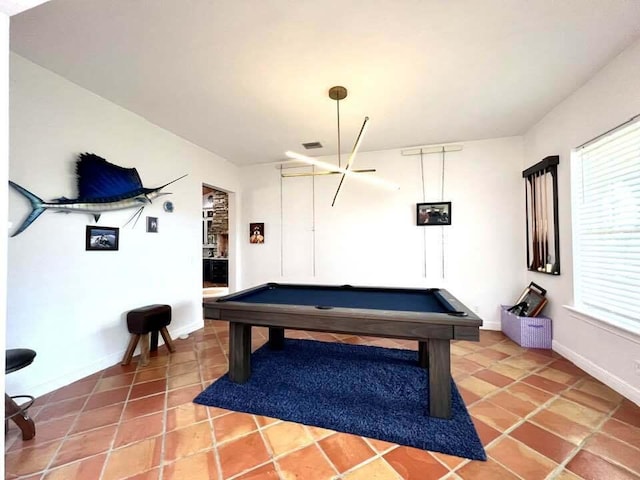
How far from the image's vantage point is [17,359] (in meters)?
1.77

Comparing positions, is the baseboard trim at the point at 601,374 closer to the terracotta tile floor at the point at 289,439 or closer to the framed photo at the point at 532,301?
the terracotta tile floor at the point at 289,439

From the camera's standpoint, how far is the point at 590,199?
2.72 meters

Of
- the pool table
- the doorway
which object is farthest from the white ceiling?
the doorway

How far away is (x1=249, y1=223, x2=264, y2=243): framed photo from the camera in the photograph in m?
5.10

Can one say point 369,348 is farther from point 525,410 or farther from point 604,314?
point 604,314

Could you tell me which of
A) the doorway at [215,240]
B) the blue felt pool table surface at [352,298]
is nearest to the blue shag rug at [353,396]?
the blue felt pool table surface at [352,298]

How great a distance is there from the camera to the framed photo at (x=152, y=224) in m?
3.34

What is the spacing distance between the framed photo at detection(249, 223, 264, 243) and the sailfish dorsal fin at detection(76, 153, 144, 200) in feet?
7.36

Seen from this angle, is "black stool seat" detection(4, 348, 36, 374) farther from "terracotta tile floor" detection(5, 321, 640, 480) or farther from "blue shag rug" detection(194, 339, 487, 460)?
"blue shag rug" detection(194, 339, 487, 460)

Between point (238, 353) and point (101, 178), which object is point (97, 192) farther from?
point (238, 353)

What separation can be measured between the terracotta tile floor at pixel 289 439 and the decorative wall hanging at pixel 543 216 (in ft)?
4.38

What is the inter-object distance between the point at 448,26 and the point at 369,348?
3.21 m

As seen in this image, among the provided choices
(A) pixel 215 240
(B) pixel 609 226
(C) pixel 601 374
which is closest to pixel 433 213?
(B) pixel 609 226

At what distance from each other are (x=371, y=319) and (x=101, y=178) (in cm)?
302
